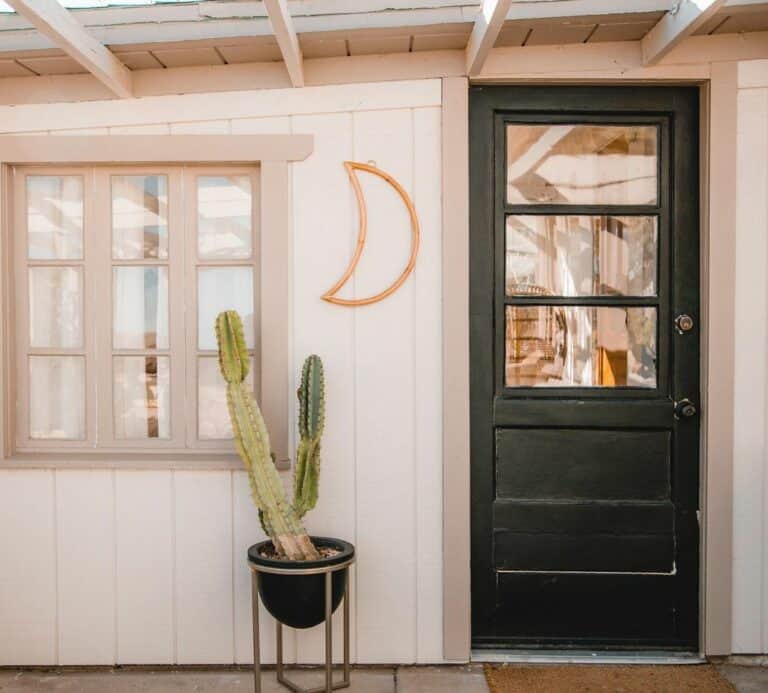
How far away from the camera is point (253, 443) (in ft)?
10.1

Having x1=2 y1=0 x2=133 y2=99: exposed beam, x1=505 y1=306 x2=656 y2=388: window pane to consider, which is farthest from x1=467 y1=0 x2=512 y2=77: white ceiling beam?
x1=2 y1=0 x2=133 y2=99: exposed beam

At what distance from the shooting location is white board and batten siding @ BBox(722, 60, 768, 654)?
335 centimetres

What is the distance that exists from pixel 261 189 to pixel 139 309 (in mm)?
701

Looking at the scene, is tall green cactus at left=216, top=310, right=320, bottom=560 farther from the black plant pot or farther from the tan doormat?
the tan doormat

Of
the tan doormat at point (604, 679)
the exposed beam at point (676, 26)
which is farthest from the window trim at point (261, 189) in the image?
the exposed beam at point (676, 26)

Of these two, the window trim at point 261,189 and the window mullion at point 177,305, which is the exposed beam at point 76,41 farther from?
the window mullion at point 177,305

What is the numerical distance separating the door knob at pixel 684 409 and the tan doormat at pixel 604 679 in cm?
98

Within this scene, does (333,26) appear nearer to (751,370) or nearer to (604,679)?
(751,370)

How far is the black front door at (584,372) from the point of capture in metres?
3.46

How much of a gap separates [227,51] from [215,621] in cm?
221

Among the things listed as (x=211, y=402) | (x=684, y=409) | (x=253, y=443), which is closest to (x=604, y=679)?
(x=684, y=409)

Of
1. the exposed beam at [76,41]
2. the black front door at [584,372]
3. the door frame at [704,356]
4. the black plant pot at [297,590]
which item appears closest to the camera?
the exposed beam at [76,41]

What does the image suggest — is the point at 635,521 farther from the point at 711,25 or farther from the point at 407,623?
the point at 711,25

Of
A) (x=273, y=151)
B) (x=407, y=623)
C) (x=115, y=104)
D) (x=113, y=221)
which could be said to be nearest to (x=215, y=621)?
(x=407, y=623)
